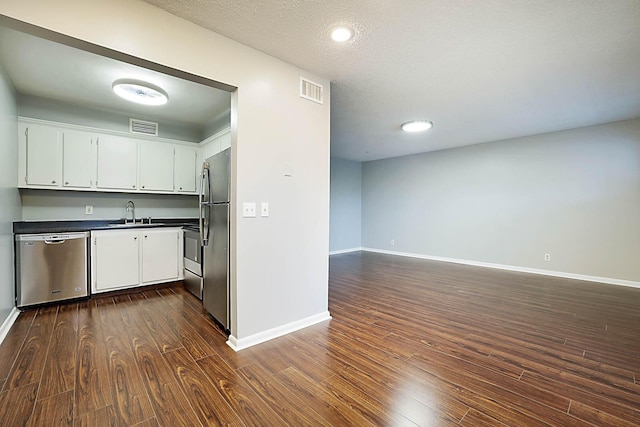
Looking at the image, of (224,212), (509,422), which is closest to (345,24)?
(224,212)

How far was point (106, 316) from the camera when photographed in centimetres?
302

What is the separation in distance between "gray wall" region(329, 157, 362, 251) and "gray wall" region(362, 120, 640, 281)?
3.79ft

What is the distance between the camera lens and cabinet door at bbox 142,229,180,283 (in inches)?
155

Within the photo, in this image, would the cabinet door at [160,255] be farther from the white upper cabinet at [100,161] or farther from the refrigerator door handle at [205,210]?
the refrigerator door handle at [205,210]

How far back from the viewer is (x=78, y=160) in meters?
3.77

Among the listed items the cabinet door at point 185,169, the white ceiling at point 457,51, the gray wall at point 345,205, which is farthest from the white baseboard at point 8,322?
the gray wall at point 345,205

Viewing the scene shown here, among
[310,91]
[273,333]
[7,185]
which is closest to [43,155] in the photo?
[7,185]

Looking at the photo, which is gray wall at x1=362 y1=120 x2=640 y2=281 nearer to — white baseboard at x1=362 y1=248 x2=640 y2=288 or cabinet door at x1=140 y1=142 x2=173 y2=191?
white baseboard at x1=362 y1=248 x2=640 y2=288

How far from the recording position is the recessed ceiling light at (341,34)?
2.15 m

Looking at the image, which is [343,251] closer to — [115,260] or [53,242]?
[115,260]

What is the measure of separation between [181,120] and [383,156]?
4.97 metres

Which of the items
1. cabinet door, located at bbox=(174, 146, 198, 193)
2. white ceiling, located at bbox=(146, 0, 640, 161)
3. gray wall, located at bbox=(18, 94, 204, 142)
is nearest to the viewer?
white ceiling, located at bbox=(146, 0, 640, 161)

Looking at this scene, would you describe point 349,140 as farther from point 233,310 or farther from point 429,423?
point 429,423

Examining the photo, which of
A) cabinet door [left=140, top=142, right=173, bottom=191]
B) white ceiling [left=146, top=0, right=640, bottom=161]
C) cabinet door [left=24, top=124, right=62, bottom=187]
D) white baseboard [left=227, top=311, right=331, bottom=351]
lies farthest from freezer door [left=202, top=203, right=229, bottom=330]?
cabinet door [left=24, top=124, right=62, bottom=187]
